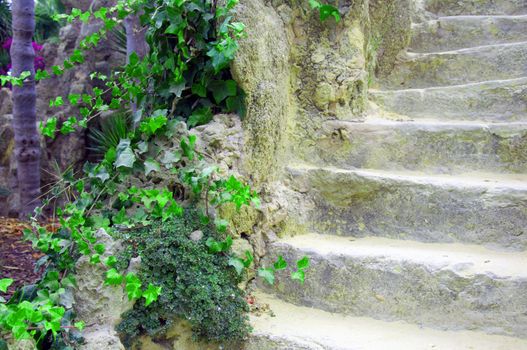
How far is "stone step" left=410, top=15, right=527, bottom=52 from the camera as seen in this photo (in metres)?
4.19

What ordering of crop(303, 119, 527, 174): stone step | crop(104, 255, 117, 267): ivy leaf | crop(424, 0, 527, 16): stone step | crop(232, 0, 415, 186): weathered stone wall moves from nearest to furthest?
crop(104, 255, 117, 267): ivy leaf
crop(232, 0, 415, 186): weathered stone wall
crop(303, 119, 527, 174): stone step
crop(424, 0, 527, 16): stone step

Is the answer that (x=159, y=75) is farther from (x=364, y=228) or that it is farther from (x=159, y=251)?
(x=364, y=228)

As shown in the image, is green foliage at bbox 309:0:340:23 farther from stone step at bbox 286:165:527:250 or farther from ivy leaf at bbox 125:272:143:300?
ivy leaf at bbox 125:272:143:300

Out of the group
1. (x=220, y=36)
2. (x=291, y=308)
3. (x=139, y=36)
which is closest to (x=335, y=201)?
(x=291, y=308)

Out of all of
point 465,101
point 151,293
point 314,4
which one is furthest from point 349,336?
point 465,101

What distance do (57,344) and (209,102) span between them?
51.5 inches

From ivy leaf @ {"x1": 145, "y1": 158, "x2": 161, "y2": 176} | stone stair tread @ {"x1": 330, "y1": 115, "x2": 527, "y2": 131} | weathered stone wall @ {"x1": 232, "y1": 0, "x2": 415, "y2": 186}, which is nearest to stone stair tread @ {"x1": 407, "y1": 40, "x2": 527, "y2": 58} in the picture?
weathered stone wall @ {"x1": 232, "y1": 0, "x2": 415, "y2": 186}

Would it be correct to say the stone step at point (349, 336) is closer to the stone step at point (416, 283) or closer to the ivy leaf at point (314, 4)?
the stone step at point (416, 283)

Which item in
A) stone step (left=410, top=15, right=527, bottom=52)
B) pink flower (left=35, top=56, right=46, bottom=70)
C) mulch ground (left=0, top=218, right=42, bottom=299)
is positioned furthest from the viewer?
pink flower (left=35, top=56, right=46, bottom=70)

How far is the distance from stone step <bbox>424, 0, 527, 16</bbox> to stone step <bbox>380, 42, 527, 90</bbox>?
959 mm

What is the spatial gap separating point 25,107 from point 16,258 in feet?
4.37

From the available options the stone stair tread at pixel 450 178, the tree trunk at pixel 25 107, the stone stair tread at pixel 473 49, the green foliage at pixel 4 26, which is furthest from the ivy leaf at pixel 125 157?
the green foliage at pixel 4 26

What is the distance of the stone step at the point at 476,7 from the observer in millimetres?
4578

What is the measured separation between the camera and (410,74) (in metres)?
4.02
